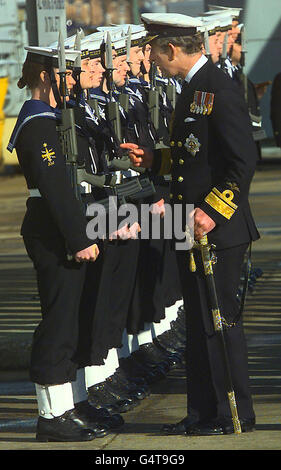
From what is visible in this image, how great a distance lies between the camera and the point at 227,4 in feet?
62.0

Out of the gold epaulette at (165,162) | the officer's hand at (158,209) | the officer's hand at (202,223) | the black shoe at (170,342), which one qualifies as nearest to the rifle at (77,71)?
the gold epaulette at (165,162)

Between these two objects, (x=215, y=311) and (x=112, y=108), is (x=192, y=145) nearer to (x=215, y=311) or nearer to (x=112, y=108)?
(x=215, y=311)

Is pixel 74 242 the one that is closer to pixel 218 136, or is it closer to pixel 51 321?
pixel 51 321

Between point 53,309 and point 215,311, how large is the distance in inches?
30.5

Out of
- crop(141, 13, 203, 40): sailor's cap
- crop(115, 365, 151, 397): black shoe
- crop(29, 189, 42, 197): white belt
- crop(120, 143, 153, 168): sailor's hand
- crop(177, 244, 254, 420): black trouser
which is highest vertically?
crop(141, 13, 203, 40): sailor's cap

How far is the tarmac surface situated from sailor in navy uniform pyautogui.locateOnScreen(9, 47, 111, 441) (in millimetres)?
186

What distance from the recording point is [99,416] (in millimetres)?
6773

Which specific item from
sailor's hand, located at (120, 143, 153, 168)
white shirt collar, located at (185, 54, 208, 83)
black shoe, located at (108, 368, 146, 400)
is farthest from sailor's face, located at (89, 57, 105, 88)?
black shoe, located at (108, 368, 146, 400)

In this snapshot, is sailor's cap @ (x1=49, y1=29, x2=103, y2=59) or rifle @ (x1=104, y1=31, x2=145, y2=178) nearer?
sailor's cap @ (x1=49, y1=29, x2=103, y2=59)

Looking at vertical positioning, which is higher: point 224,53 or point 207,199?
point 207,199

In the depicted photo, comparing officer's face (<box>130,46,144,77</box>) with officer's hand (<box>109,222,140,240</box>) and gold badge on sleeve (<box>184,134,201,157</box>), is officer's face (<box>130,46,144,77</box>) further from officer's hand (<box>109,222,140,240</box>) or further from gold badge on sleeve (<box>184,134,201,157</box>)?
gold badge on sleeve (<box>184,134,201,157</box>)

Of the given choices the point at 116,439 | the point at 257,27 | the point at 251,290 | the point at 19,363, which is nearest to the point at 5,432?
the point at 116,439

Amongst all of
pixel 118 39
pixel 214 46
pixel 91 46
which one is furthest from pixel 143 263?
pixel 214 46

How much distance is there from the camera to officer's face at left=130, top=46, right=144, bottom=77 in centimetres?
821
